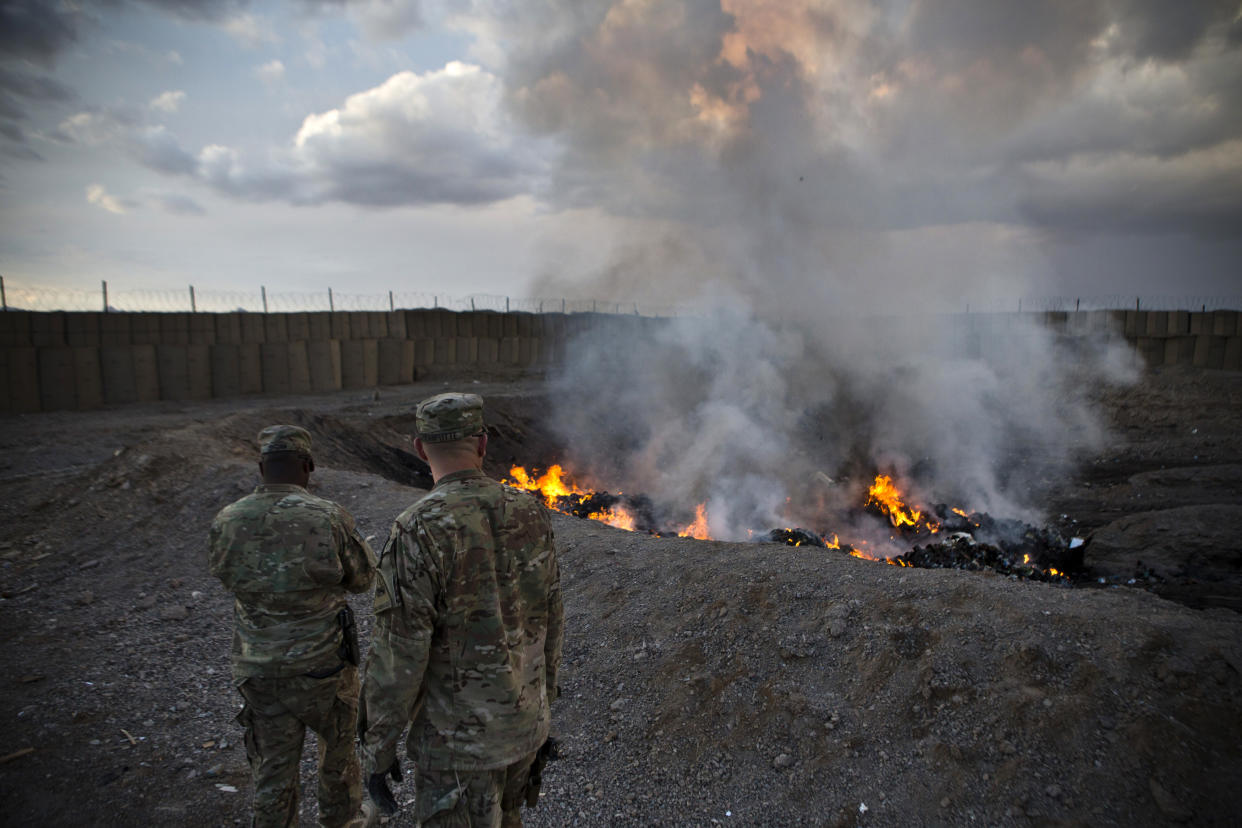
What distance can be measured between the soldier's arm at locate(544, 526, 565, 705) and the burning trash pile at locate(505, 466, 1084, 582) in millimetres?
4888

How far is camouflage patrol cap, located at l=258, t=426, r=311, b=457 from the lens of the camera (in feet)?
9.59

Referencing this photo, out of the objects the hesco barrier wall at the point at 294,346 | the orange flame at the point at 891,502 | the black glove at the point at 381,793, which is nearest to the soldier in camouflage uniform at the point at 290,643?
the black glove at the point at 381,793

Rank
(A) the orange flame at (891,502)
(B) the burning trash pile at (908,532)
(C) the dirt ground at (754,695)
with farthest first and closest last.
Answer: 1. (A) the orange flame at (891,502)
2. (B) the burning trash pile at (908,532)
3. (C) the dirt ground at (754,695)

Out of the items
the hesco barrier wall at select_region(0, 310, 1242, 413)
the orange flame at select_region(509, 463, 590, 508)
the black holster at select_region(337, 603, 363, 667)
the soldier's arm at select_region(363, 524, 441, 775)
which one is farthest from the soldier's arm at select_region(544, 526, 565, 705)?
the hesco barrier wall at select_region(0, 310, 1242, 413)

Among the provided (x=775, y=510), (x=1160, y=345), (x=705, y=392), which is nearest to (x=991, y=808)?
(x=775, y=510)

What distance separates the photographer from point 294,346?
1642 cm

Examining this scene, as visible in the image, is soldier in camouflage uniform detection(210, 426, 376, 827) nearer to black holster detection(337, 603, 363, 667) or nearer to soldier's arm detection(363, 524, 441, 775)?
black holster detection(337, 603, 363, 667)

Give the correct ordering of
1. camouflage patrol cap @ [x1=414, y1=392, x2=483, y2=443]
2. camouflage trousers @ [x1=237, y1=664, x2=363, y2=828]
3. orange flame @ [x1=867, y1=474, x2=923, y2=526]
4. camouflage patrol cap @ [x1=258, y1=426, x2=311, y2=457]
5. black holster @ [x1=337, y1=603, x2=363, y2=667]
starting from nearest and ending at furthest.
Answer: camouflage patrol cap @ [x1=414, y1=392, x2=483, y2=443]
camouflage trousers @ [x1=237, y1=664, x2=363, y2=828]
black holster @ [x1=337, y1=603, x2=363, y2=667]
camouflage patrol cap @ [x1=258, y1=426, x2=311, y2=457]
orange flame @ [x1=867, y1=474, x2=923, y2=526]

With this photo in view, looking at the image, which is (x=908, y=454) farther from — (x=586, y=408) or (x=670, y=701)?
(x=670, y=701)

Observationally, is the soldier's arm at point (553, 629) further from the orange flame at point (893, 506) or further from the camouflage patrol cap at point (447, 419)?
the orange flame at point (893, 506)

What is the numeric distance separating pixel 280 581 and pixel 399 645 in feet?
3.29

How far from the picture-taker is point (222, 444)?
30.7 ft

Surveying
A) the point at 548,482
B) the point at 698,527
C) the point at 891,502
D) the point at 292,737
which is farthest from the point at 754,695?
the point at 548,482

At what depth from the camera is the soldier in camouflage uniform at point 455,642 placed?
2.01 metres
